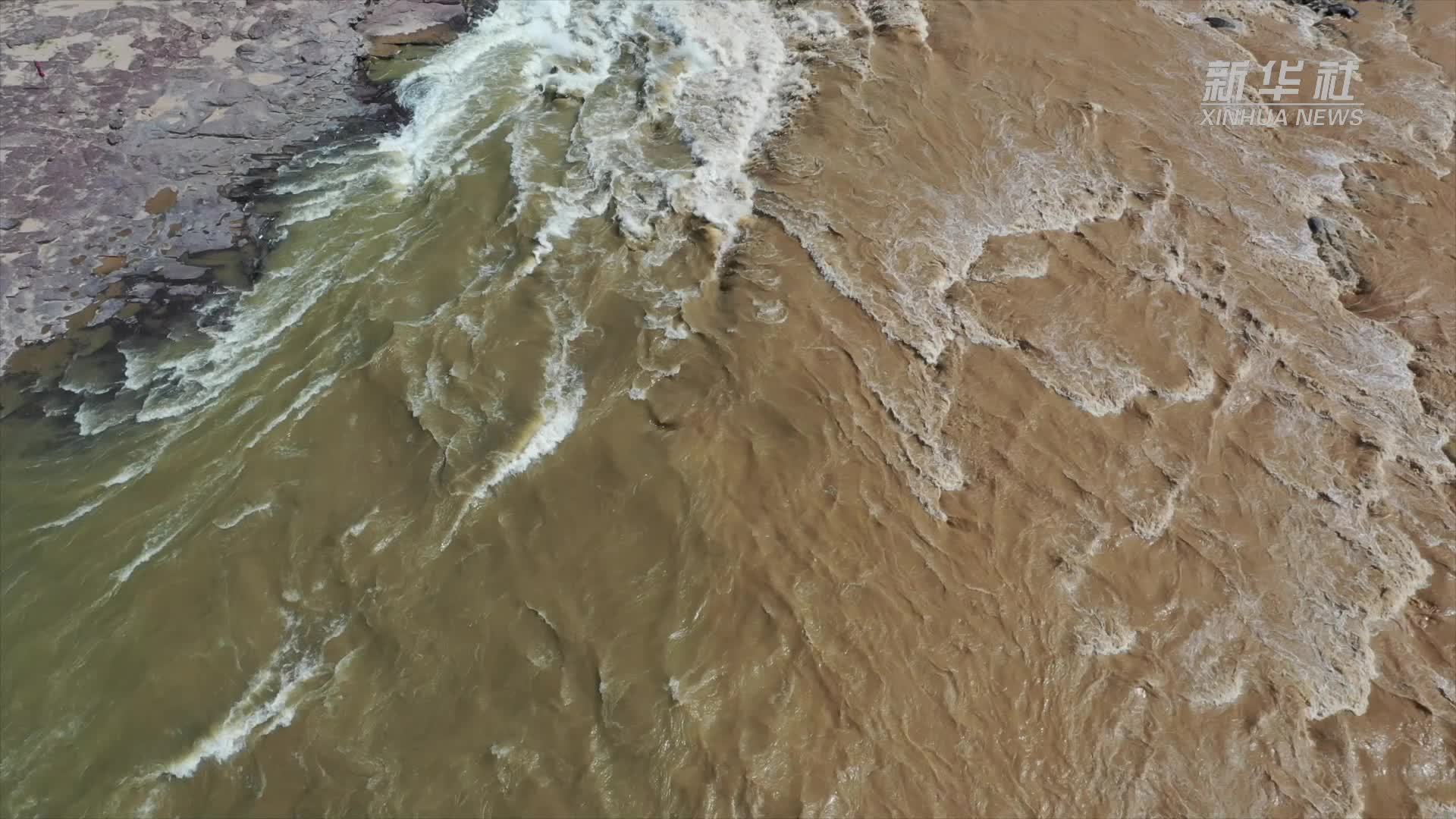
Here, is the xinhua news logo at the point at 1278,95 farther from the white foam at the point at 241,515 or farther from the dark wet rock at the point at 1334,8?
the white foam at the point at 241,515

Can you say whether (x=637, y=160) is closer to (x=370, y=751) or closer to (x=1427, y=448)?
(x=370, y=751)

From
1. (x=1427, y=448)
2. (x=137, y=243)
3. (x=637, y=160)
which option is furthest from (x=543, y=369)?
(x=1427, y=448)

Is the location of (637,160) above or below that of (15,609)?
above

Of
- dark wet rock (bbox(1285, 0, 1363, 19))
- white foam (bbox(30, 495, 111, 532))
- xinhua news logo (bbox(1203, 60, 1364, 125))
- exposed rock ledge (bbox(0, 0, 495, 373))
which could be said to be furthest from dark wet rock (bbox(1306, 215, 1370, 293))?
white foam (bbox(30, 495, 111, 532))

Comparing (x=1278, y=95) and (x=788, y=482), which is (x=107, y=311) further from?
(x=1278, y=95)

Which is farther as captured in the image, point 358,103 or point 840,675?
point 358,103

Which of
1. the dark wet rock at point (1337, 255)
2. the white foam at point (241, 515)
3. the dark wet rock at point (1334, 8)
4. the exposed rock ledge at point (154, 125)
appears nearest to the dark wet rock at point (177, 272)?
the exposed rock ledge at point (154, 125)
